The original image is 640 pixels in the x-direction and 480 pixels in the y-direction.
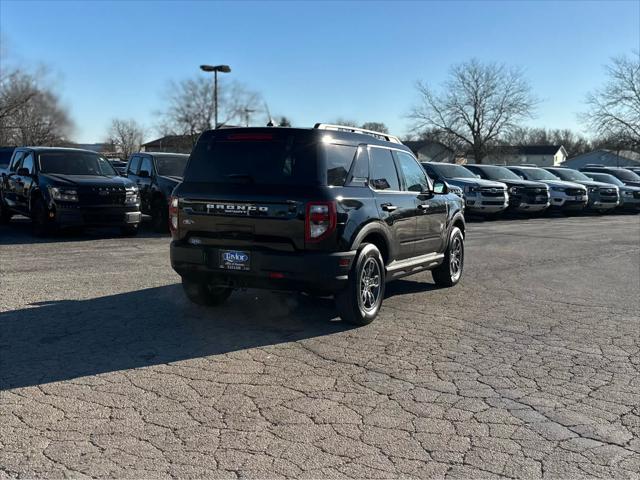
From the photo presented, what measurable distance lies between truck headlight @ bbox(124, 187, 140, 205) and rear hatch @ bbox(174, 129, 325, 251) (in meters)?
6.75

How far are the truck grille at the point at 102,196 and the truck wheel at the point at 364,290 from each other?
7.68m

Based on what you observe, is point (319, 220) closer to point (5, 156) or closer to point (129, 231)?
point (129, 231)

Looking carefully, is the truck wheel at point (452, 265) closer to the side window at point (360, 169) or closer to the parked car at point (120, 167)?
the side window at point (360, 169)

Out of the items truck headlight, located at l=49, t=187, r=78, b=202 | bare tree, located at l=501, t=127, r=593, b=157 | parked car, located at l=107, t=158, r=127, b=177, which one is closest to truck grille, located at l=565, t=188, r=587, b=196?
parked car, located at l=107, t=158, r=127, b=177

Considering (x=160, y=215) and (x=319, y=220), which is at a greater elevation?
(x=319, y=220)

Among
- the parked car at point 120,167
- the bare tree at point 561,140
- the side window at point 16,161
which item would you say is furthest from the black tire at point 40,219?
the bare tree at point 561,140

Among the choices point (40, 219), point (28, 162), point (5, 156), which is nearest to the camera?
point (40, 219)

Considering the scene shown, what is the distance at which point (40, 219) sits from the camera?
40.8 feet

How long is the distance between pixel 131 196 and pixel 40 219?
1813 mm

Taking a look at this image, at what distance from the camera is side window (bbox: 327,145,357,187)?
234 inches

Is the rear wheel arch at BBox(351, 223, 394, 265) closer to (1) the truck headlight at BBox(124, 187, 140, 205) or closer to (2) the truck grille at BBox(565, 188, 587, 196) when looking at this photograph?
(1) the truck headlight at BBox(124, 187, 140, 205)

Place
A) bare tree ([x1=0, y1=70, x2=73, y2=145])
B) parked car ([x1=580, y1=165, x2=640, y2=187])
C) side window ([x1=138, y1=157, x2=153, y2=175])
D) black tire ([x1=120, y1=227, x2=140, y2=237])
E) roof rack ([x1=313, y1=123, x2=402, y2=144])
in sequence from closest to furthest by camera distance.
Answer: roof rack ([x1=313, y1=123, x2=402, y2=144])
black tire ([x1=120, y1=227, x2=140, y2=237])
side window ([x1=138, y1=157, x2=153, y2=175])
parked car ([x1=580, y1=165, x2=640, y2=187])
bare tree ([x1=0, y1=70, x2=73, y2=145])

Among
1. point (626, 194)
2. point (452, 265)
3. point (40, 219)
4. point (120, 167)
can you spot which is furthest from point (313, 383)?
point (120, 167)

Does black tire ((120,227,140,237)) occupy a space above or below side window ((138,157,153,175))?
below
